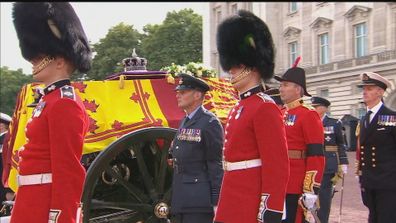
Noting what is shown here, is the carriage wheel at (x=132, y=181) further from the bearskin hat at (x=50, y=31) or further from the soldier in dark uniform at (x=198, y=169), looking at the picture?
the bearskin hat at (x=50, y=31)

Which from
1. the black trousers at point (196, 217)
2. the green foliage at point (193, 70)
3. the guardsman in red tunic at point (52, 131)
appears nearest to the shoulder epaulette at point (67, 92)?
the guardsman in red tunic at point (52, 131)

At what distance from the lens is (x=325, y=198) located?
7.45 metres

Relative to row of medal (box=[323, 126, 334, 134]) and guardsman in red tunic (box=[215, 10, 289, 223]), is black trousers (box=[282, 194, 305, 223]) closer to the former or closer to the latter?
guardsman in red tunic (box=[215, 10, 289, 223])

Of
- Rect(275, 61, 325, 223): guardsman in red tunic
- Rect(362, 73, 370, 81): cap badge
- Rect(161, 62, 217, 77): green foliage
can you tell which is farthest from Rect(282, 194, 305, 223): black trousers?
Rect(161, 62, 217, 77): green foliage

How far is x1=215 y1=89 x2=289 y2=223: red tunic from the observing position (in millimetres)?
3334

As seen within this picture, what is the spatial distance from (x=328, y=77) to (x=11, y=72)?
4158cm

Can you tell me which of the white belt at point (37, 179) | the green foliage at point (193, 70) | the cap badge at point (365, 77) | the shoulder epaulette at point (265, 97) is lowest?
the white belt at point (37, 179)

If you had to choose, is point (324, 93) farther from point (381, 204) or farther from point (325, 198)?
point (381, 204)

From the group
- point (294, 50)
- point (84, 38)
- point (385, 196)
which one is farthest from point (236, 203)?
point (294, 50)

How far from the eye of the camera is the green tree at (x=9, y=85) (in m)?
58.7

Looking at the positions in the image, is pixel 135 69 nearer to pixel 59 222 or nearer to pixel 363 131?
pixel 363 131

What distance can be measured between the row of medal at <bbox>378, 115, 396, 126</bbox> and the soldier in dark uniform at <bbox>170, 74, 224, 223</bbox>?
1.62m

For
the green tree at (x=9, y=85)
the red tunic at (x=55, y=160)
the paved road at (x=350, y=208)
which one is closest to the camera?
the red tunic at (x=55, y=160)

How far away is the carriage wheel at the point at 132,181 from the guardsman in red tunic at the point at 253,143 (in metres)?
1.60
